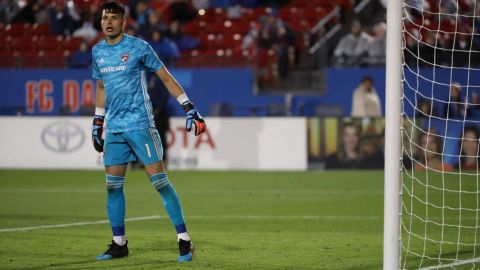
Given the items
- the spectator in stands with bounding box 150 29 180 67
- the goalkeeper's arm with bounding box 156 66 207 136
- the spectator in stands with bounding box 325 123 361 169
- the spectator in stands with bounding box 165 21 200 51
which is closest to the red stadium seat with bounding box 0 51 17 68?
the spectator in stands with bounding box 165 21 200 51

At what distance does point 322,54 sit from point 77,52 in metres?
5.62

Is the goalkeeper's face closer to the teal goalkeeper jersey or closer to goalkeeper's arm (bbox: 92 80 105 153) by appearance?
the teal goalkeeper jersey

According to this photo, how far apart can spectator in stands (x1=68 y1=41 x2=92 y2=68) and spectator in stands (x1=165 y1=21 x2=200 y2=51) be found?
1.90 m

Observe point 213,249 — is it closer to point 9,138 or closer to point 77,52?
point 9,138

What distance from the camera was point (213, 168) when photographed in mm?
19703

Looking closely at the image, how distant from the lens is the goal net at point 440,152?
8.92 meters

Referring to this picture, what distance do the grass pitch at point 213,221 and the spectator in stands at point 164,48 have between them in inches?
124

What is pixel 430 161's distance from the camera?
61.7ft

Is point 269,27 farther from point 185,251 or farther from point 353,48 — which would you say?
point 185,251

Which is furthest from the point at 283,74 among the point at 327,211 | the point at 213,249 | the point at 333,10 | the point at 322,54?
the point at 213,249

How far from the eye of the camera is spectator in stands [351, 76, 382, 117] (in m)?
19.6

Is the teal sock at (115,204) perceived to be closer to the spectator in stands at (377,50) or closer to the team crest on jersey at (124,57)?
the team crest on jersey at (124,57)

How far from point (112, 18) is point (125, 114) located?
799 mm

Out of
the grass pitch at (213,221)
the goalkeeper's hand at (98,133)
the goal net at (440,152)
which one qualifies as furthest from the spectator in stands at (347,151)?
the goalkeeper's hand at (98,133)
